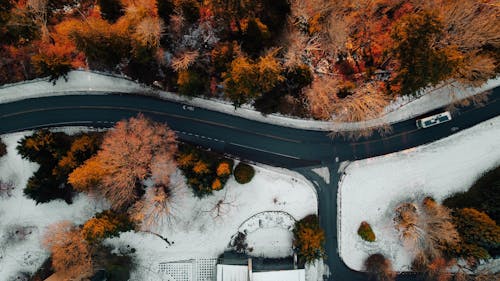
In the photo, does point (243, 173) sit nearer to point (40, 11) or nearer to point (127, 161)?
point (127, 161)

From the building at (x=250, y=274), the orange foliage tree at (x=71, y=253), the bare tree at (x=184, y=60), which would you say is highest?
the bare tree at (x=184, y=60)

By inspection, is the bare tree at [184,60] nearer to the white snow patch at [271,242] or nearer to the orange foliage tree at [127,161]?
the orange foliage tree at [127,161]

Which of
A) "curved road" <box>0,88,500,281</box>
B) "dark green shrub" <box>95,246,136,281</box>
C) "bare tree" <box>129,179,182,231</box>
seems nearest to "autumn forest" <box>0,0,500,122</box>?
"curved road" <box>0,88,500,281</box>

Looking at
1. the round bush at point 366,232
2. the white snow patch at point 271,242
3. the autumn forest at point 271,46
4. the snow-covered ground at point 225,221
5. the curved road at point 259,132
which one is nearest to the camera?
the autumn forest at point 271,46

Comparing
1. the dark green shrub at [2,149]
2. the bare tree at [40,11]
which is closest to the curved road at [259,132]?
the dark green shrub at [2,149]

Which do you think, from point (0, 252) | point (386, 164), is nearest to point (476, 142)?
point (386, 164)

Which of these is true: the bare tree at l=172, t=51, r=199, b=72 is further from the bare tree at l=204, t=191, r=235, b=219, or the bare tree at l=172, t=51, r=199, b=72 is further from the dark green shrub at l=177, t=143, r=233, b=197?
the bare tree at l=204, t=191, r=235, b=219
